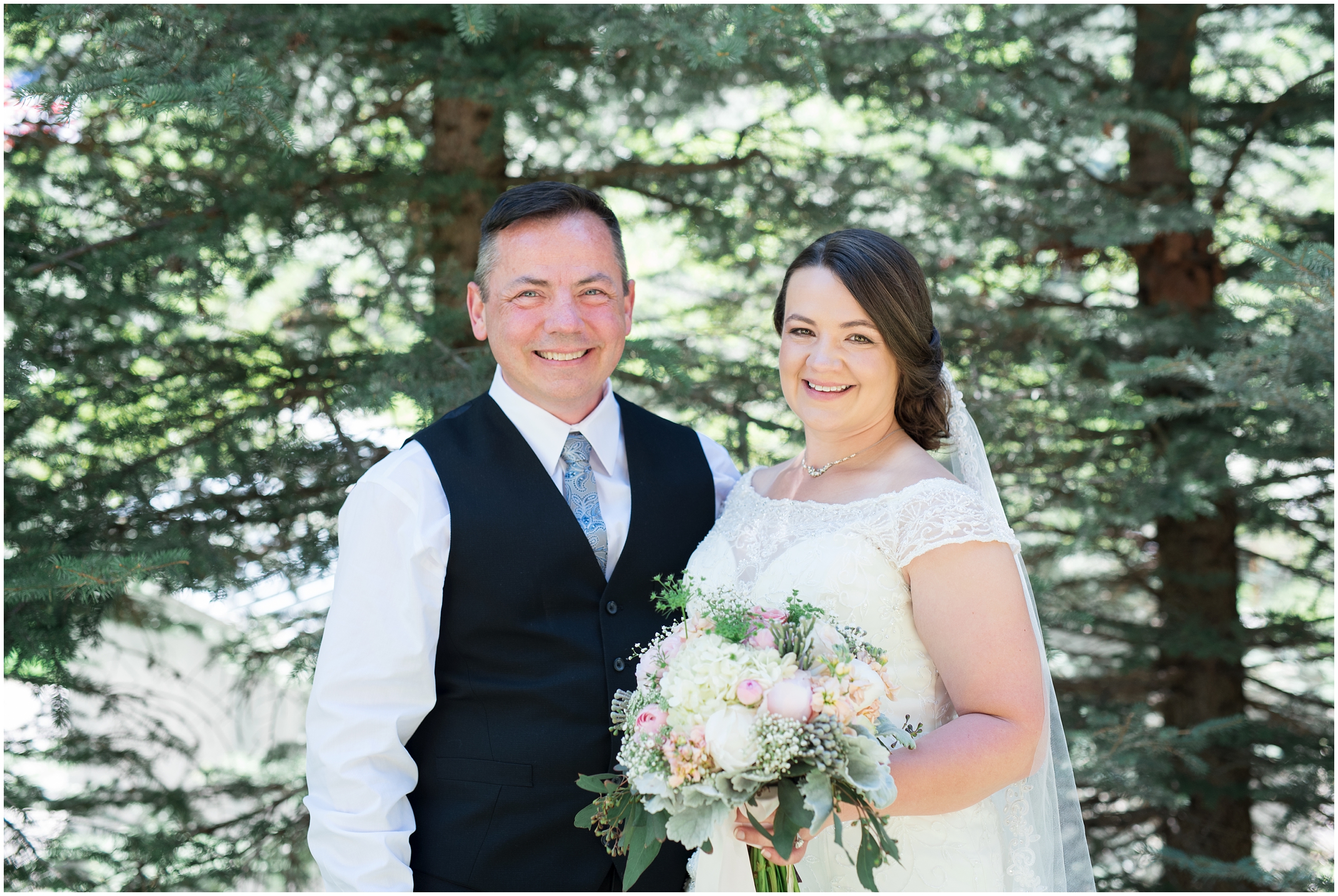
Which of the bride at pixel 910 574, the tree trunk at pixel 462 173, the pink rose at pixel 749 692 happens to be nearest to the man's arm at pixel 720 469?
the bride at pixel 910 574

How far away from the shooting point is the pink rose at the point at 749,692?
1757 millimetres

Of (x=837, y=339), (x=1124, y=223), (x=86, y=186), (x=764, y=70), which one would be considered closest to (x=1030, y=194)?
(x=1124, y=223)

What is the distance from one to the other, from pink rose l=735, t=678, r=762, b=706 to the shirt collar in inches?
44.2

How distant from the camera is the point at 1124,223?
4.74 m

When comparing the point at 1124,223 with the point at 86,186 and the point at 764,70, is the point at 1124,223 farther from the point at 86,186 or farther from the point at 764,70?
the point at 86,186

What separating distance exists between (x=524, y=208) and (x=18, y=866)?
128 inches

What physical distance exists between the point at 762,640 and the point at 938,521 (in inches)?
29.3

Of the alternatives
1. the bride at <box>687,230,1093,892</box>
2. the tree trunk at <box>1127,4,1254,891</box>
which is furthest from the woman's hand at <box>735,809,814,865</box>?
the tree trunk at <box>1127,4,1254,891</box>

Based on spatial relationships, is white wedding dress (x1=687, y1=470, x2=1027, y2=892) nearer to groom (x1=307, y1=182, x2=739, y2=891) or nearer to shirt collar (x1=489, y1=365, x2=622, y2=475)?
groom (x1=307, y1=182, x2=739, y2=891)

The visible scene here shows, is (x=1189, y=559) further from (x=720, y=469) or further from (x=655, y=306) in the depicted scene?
(x=720, y=469)


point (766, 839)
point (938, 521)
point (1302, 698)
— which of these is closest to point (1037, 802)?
point (938, 521)

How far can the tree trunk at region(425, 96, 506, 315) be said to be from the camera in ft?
14.8

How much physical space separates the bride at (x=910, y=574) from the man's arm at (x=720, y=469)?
205mm

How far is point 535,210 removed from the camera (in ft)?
9.14
